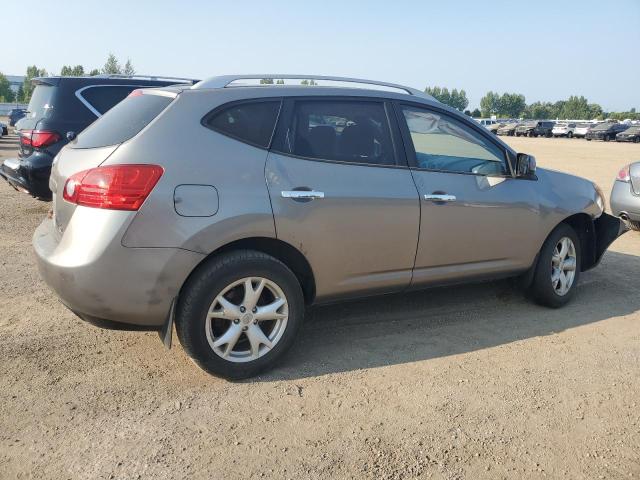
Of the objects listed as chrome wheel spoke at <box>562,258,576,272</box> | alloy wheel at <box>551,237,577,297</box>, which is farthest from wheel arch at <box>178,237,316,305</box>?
chrome wheel spoke at <box>562,258,576,272</box>

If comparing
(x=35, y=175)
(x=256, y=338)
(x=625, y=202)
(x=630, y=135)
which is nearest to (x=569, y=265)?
(x=256, y=338)

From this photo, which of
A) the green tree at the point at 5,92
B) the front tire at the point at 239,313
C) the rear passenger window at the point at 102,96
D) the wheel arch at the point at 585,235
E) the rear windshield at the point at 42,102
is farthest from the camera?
the green tree at the point at 5,92

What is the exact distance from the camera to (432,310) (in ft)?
15.9

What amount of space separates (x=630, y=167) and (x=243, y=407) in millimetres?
6682

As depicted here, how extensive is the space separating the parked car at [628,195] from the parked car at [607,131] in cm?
4519

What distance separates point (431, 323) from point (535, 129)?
5915 centimetres

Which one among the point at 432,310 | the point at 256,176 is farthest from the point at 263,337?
the point at 432,310

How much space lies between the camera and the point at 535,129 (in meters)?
58.8

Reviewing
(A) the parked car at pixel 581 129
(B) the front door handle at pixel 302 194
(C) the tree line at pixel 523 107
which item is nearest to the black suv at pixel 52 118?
(B) the front door handle at pixel 302 194

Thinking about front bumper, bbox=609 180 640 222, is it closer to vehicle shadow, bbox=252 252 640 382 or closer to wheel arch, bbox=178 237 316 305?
vehicle shadow, bbox=252 252 640 382

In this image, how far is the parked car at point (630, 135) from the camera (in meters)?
44.6

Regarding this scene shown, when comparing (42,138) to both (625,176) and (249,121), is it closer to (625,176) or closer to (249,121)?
(249,121)

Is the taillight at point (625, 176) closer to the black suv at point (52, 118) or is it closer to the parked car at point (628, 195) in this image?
the parked car at point (628, 195)

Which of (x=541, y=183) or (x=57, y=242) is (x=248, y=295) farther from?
(x=541, y=183)
